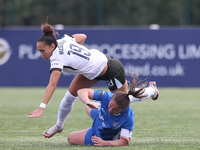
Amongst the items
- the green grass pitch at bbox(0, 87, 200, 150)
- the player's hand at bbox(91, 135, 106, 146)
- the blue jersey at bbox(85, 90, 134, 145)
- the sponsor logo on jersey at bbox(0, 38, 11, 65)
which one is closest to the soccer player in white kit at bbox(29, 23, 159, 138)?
the blue jersey at bbox(85, 90, 134, 145)

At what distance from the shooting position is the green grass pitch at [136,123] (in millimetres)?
6914

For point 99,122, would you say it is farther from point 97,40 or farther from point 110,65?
point 97,40

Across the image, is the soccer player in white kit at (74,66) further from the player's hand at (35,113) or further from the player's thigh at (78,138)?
the player's thigh at (78,138)

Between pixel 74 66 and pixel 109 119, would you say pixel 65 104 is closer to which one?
pixel 74 66

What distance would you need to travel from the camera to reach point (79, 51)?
693 centimetres

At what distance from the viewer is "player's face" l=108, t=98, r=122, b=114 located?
6227mm

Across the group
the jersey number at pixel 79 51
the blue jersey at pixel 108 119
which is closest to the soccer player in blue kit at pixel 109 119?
the blue jersey at pixel 108 119

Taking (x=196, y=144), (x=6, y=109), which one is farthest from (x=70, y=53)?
(x=6, y=109)

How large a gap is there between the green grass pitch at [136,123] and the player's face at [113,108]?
0.47m

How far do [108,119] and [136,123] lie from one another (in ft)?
9.54

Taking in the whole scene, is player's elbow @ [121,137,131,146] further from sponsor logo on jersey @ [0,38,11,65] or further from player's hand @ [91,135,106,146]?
sponsor logo on jersey @ [0,38,11,65]

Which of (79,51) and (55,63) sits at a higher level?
(79,51)

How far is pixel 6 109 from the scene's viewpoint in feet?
39.1

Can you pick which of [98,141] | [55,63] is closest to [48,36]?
[55,63]
